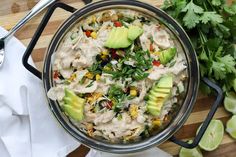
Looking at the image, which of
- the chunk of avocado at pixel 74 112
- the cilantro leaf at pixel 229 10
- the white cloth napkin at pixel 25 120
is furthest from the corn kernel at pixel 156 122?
the cilantro leaf at pixel 229 10

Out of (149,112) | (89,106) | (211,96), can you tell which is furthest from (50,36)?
(211,96)

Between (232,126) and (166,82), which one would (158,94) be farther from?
(232,126)

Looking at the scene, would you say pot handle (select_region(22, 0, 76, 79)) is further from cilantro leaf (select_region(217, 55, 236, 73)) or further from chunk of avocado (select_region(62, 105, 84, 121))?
cilantro leaf (select_region(217, 55, 236, 73))

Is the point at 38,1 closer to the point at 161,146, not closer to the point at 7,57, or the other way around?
the point at 7,57

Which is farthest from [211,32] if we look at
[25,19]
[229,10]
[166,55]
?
[25,19]

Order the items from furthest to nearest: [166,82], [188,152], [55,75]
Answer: [188,152], [55,75], [166,82]

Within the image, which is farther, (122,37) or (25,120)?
(25,120)
